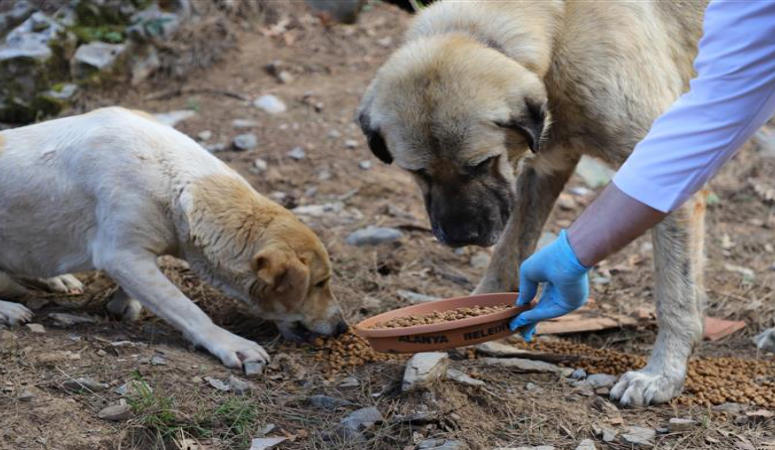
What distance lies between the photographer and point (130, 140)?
4.49 metres

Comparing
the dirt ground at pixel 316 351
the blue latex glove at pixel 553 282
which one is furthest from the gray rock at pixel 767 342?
the blue latex glove at pixel 553 282

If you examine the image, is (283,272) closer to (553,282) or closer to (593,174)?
(553,282)

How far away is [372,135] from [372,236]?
1.77m

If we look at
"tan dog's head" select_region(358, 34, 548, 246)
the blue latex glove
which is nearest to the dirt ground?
the blue latex glove

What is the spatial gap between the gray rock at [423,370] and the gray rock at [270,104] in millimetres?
4213

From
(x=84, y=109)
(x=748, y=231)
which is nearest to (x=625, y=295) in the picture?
(x=748, y=231)

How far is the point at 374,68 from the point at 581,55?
4541mm

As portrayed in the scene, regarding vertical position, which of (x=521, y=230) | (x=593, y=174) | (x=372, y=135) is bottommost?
(x=593, y=174)

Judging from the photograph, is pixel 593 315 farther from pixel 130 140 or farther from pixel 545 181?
pixel 130 140

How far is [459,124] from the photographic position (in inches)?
152

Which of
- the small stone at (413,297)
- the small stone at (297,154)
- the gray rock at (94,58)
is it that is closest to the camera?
the small stone at (413,297)

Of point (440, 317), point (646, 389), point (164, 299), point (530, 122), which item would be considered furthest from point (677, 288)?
point (164, 299)

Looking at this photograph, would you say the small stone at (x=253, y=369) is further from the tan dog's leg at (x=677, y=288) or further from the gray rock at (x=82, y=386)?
the tan dog's leg at (x=677, y=288)

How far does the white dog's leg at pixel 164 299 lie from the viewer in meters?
4.24
